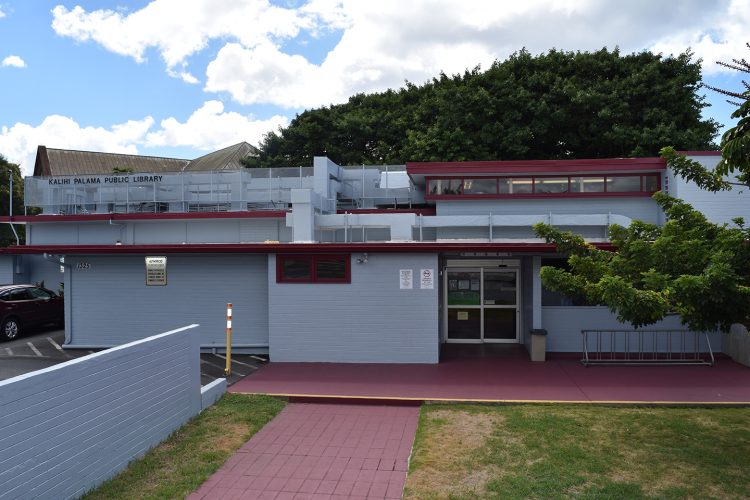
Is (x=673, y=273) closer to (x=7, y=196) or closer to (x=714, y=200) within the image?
(x=714, y=200)

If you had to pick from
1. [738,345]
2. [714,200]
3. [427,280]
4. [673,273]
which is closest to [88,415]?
[673,273]

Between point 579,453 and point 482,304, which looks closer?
point 579,453

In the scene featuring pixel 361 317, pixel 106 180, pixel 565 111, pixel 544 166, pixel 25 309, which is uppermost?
pixel 565 111

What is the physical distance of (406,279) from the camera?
37.5ft


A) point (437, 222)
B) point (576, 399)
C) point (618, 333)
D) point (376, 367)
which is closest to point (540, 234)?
point (576, 399)

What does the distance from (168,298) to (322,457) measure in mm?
7746

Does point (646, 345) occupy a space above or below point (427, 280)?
below

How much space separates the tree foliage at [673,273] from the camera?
5707 mm

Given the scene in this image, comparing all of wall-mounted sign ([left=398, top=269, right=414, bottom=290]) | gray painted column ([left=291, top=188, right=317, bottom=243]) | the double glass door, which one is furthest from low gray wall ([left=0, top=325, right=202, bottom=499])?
the double glass door

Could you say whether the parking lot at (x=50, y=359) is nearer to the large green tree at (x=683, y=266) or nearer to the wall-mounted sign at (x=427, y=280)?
the wall-mounted sign at (x=427, y=280)

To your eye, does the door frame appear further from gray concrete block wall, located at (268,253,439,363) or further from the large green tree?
the large green tree

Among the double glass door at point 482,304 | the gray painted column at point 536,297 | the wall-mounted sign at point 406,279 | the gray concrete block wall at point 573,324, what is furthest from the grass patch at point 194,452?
the gray concrete block wall at point 573,324

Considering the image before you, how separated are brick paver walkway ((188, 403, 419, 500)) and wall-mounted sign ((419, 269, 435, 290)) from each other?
10.8ft

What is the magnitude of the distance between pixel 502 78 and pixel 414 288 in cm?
2075
